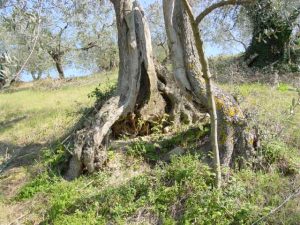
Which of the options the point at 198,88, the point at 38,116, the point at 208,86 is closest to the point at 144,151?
the point at 198,88

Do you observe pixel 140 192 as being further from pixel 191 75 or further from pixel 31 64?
pixel 31 64

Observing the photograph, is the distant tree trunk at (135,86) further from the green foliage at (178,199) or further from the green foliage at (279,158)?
the green foliage at (279,158)

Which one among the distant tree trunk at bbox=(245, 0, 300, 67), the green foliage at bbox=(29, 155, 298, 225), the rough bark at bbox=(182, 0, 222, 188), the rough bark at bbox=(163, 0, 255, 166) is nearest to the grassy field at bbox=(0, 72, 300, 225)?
the green foliage at bbox=(29, 155, 298, 225)

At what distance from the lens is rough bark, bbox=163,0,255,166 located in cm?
605

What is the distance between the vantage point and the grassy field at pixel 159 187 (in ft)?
17.3

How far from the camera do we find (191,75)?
22.4ft

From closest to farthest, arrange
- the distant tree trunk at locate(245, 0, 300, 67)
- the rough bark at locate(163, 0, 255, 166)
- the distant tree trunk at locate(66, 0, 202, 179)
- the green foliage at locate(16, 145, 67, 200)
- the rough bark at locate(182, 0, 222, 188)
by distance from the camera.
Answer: the rough bark at locate(182, 0, 222, 188)
the rough bark at locate(163, 0, 255, 166)
the green foliage at locate(16, 145, 67, 200)
the distant tree trunk at locate(66, 0, 202, 179)
the distant tree trunk at locate(245, 0, 300, 67)

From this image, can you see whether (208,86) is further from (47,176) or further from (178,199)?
(47,176)

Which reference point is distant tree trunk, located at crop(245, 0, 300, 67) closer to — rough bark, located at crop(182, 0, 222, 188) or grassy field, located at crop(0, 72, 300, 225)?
grassy field, located at crop(0, 72, 300, 225)

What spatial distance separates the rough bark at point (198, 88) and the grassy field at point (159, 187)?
0.31m

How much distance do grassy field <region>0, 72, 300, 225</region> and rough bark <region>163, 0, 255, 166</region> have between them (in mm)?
306

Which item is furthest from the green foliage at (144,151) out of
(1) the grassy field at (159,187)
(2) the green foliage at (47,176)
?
(2) the green foliage at (47,176)

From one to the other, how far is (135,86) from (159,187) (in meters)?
2.58

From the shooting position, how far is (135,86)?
25.7 ft
